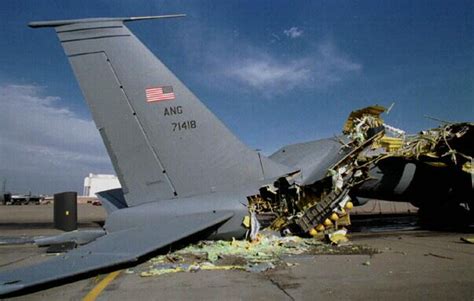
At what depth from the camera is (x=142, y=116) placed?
700cm

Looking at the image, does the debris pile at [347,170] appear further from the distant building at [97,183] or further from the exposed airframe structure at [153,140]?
the distant building at [97,183]

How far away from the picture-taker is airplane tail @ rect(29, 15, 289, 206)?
6.88 meters

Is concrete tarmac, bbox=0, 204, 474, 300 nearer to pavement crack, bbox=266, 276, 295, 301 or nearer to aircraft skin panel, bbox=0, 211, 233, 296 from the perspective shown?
pavement crack, bbox=266, 276, 295, 301

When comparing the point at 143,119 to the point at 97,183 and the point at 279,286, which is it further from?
the point at 97,183

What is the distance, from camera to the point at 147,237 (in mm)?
5711

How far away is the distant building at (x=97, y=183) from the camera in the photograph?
7243 cm

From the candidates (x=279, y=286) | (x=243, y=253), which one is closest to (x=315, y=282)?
(x=279, y=286)

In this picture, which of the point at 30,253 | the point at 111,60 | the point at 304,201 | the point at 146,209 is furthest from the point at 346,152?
the point at 30,253

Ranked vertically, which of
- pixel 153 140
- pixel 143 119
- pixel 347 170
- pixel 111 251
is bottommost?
pixel 111 251

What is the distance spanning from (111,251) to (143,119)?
2.82m

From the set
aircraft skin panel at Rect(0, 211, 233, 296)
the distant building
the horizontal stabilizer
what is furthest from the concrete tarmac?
the distant building

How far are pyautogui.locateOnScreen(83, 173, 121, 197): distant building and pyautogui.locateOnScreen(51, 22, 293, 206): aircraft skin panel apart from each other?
6675cm

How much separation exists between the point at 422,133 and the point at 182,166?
770 centimetres

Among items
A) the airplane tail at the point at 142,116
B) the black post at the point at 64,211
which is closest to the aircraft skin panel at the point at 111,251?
the airplane tail at the point at 142,116
